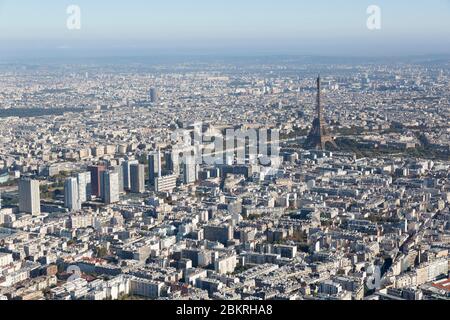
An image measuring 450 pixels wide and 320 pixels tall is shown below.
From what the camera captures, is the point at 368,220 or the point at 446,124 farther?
the point at 446,124

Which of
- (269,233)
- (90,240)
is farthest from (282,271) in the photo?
(90,240)

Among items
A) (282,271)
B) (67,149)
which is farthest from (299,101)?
(282,271)

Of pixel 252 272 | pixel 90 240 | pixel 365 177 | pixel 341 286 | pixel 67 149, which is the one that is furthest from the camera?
pixel 67 149

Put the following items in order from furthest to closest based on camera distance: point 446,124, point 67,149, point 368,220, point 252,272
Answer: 1. point 446,124
2. point 67,149
3. point 368,220
4. point 252,272

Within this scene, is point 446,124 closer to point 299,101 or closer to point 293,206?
point 299,101

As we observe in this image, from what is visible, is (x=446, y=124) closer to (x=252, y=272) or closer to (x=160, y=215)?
(x=160, y=215)

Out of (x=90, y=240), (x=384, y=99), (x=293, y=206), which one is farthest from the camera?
(x=384, y=99)
